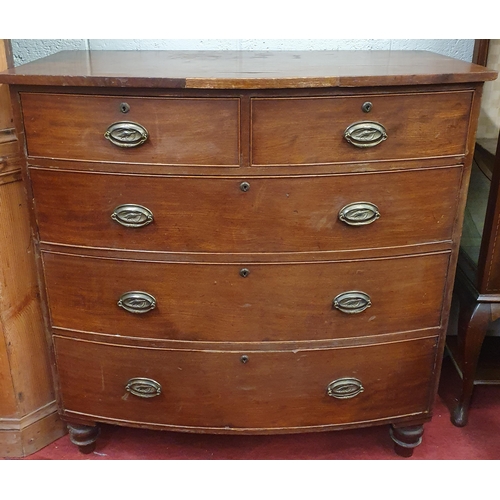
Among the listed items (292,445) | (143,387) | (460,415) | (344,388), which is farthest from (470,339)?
(143,387)

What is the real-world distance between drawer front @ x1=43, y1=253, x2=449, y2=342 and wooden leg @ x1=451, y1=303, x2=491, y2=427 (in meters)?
0.26

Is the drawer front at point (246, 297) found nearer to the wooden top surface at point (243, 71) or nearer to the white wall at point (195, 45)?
the wooden top surface at point (243, 71)

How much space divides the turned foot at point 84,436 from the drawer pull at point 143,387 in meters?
0.25

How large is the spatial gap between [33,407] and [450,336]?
1.52 m

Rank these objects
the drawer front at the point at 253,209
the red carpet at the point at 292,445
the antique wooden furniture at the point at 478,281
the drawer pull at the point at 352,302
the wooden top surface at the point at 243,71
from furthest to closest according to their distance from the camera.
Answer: the red carpet at the point at 292,445 < the antique wooden furniture at the point at 478,281 < the drawer pull at the point at 352,302 < the drawer front at the point at 253,209 < the wooden top surface at the point at 243,71

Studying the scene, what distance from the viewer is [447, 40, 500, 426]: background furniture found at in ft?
5.53

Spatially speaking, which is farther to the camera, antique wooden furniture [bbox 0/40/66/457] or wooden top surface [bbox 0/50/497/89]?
antique wooden furniture [bbox 0/40/66/457]

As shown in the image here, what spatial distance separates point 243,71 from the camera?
4.59 feet

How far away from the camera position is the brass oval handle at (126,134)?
1.34 meters

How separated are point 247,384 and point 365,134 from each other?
74 cm

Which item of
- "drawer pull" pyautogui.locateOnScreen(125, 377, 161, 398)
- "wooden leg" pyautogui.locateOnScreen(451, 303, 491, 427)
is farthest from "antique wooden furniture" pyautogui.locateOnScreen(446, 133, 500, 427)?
"drawer pull" pyautogui.locateOnScreen(125, 377, 161, 398)

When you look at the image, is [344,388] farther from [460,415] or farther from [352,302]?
[460,415]

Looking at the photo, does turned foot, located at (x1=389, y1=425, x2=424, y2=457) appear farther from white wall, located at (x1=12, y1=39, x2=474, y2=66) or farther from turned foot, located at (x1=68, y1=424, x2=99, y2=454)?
white wall, located at (x1=12, y1=39, x2=474, y2=66)

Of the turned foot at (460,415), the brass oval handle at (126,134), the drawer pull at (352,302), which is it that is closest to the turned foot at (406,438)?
the turned foot at (460,415)
